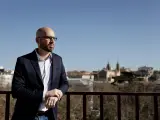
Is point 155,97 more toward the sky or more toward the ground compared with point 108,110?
more toward the sky

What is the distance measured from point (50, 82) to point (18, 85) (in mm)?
292

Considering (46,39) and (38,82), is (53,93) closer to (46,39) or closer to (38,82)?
(38,82)

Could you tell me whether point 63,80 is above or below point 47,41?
below

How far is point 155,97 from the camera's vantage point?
15.3 ft

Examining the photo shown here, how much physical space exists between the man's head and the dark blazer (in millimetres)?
140

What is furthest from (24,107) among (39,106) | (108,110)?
(108,110)

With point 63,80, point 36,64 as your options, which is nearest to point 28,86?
point 36,64

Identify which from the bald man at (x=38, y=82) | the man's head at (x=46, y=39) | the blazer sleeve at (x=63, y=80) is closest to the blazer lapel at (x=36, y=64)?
the bald man at (x=38, y=82)

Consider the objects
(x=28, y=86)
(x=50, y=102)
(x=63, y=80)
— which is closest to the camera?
(x=50, y=102)

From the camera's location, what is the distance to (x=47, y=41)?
282 cm

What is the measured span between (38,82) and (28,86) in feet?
0.32

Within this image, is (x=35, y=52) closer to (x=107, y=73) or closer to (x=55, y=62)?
(x=55, y=62)

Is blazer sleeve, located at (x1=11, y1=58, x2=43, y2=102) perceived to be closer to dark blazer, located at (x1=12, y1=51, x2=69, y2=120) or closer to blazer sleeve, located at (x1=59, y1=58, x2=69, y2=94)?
dark blazer, located at (x1=12, y1=51, x2=69, y2=120)

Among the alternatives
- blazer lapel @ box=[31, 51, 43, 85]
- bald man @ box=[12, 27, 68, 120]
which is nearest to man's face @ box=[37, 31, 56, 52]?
bald man @ box=[12, 27, 68, 120]
